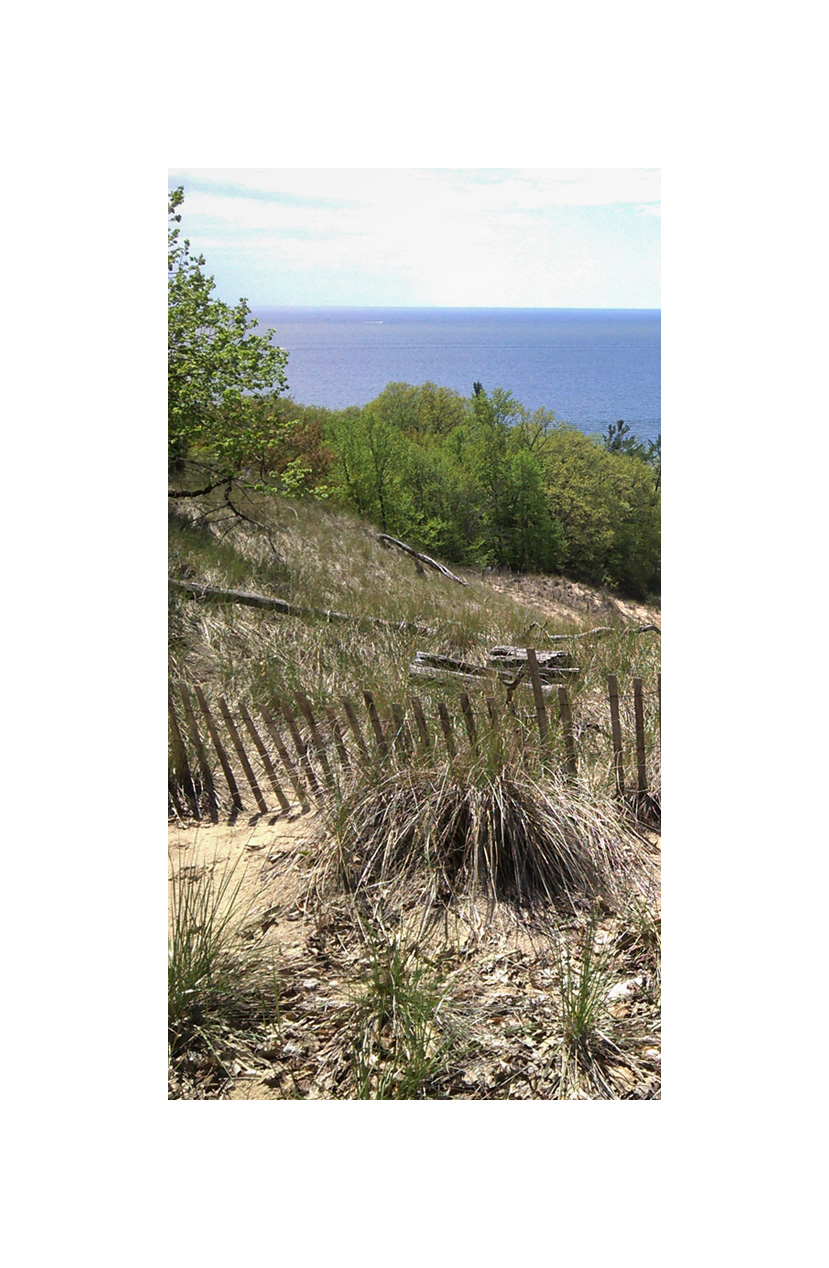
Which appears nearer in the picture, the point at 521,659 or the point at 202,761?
the point at 202,761

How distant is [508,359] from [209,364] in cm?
6445

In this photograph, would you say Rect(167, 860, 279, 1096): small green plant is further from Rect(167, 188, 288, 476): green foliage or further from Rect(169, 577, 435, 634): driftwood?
Rect(167, 188, 288, 476): green foliage

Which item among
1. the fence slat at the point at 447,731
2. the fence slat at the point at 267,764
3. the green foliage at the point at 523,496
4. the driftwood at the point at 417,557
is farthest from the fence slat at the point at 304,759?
the green foliage at the point at 523,496

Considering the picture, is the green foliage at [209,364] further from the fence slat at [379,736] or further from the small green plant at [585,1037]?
the small green plant at [585,1037]

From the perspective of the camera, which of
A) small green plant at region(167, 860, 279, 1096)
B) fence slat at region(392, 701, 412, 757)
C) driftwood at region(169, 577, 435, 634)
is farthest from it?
driftwood at region(169, 577, 435, 634)

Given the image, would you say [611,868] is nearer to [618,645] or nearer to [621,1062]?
[621,1062]

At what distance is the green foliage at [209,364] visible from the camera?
6.78 metres

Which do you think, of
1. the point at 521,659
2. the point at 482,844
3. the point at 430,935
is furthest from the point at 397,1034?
the point at 521,659

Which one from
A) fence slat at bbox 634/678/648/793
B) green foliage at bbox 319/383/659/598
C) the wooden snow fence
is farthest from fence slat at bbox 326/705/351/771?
green foliage at bbox 319/383/659/598

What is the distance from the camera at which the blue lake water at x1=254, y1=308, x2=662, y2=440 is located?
46.2 metres

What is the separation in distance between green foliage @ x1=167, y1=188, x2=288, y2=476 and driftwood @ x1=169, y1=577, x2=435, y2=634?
1344 mm

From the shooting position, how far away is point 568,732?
11.6 feet

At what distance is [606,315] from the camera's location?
240 ft

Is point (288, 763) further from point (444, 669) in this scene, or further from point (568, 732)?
point (444, 669)
